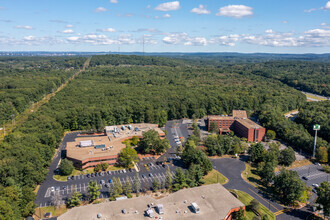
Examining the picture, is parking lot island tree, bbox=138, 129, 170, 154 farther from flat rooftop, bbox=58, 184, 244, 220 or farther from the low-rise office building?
flat rooftop, bbox=58, 184, 244, 220

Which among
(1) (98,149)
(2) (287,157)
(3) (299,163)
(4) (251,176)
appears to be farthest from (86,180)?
(3) (299,163)

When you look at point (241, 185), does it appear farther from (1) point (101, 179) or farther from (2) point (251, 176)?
(1) point (101, 179)

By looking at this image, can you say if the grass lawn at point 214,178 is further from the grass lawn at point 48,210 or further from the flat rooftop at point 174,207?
the grass lawn at point 48,210

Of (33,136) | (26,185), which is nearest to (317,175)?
(26,185)

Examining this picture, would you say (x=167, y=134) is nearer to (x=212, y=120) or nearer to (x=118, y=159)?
(x=212, y=120)

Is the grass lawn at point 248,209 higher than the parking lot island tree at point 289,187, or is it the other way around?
the parking lot island tree at point 289,187

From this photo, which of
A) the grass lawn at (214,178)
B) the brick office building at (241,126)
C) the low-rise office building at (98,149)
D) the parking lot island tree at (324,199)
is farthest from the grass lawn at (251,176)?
the low-rise office building at (98,149)
